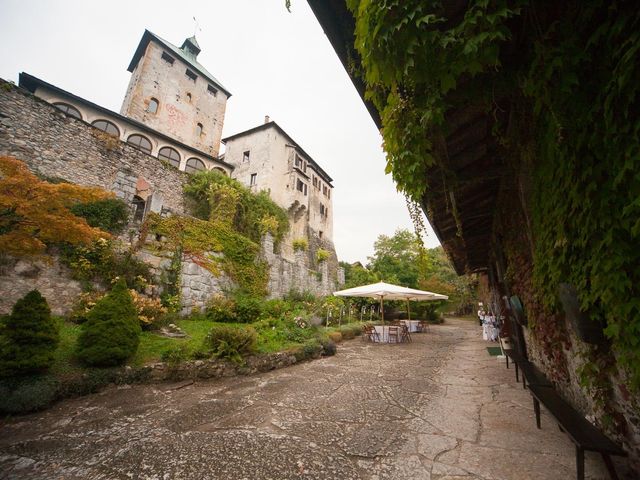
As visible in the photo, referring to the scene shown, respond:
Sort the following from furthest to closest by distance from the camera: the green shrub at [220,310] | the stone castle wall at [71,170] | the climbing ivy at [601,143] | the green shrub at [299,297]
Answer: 1. the green shrub at [299,297]
2. the green shrub at [220,310]
3. the stone castle wall at [71,170]
4. the climbing ivy at [601,143]

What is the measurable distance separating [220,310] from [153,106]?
18423 millimetres

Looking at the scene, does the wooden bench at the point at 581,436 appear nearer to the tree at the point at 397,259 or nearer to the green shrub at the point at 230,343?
the green shrub at the point at 230,343

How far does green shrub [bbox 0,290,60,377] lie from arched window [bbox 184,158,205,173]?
16.2 m

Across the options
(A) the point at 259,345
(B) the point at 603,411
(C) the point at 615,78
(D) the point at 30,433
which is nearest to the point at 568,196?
(C) the point at 615,78

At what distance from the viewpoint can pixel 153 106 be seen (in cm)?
1938

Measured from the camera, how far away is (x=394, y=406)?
379 centimetres

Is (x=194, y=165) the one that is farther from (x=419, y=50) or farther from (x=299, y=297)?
(x=419, y=50)

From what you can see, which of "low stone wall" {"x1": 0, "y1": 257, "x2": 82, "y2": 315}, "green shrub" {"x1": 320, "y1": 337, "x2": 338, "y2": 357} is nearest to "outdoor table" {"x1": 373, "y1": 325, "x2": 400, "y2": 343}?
"green shrub" {"x1": 320, "y1": 337, "x2": 338, "y2": 357}

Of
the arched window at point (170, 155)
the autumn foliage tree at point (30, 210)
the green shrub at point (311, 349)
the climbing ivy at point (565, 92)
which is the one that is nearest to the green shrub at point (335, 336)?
the green shrub at point (311, 349)

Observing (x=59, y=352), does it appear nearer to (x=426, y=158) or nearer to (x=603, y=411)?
(x=426, y=158)

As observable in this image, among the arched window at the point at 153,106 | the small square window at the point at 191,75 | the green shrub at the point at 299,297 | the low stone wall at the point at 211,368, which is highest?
the small square window at the point at 191,75

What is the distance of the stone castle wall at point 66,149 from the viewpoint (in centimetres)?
935

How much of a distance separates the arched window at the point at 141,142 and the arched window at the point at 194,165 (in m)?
2.47

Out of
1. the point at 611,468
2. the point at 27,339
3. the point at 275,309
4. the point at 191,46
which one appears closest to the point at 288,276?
the point at 275,309
